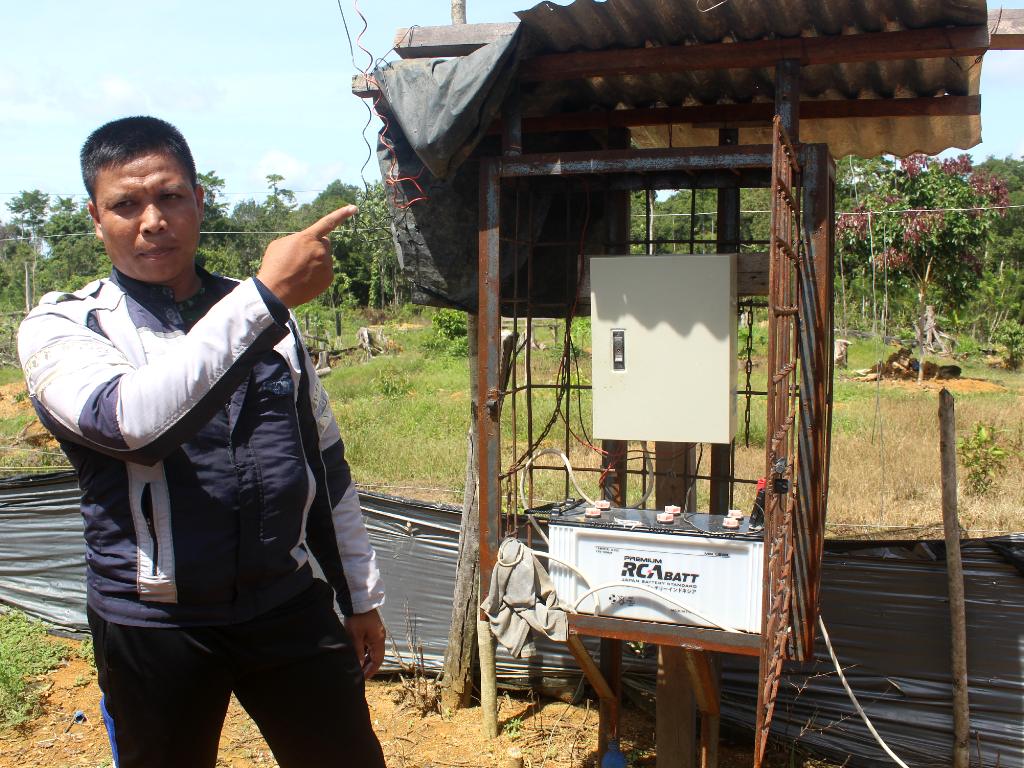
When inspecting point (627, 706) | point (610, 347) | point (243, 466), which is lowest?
point (627, 706)

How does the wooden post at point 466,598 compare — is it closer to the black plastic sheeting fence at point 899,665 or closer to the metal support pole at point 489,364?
the black plastic sheeting fence at point 899,665

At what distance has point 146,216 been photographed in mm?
1712

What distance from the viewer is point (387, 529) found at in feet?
15.8

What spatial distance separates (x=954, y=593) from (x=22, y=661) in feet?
14.5

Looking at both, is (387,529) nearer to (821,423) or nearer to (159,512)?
(821,423)

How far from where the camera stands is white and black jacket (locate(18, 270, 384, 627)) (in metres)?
1.43

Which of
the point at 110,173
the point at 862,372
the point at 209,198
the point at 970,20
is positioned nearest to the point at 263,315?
the point at 110,173

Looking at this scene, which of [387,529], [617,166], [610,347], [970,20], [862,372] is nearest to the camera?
[970,20]

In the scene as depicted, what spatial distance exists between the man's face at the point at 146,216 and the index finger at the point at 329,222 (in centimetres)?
32

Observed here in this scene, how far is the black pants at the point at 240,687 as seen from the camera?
1679 mm

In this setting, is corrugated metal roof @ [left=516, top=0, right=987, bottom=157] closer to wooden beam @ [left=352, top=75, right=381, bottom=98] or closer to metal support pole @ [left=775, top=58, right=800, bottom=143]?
metal support pole @ [left=775, top=58, right=800, bottom=143]

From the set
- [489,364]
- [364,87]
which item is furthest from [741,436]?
[364,87]

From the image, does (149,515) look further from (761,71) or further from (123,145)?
(761,71)

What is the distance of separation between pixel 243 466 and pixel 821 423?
7.00 feet
